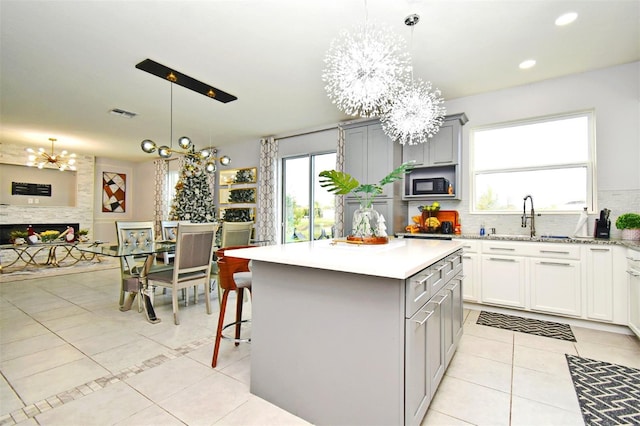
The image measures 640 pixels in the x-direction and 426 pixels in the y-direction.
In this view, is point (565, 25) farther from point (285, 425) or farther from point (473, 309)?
point (285, 425)

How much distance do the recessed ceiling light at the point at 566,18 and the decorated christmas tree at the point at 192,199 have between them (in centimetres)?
617

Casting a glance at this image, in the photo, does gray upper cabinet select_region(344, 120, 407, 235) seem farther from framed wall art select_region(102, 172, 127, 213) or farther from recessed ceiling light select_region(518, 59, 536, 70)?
framed wall art select_region(102, 172, 127, 213)

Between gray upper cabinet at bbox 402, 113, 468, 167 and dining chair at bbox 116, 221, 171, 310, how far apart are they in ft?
12.5

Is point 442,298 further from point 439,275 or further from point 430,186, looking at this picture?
point 430,186

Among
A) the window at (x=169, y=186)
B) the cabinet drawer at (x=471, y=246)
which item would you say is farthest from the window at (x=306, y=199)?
the window at (x=169, y=186)

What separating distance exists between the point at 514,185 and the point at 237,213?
18.6 feet

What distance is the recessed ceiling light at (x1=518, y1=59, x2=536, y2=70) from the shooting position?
3.32 meters

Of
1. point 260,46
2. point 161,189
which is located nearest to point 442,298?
point 260,46

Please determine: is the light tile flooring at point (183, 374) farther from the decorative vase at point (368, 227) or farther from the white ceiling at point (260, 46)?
the white ceiling at point (260, 46)

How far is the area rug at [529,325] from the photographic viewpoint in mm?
2977

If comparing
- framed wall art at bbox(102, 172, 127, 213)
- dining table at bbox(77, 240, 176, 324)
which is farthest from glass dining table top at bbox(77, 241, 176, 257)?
framed wall art at bbox(102, 172, 127, 213)

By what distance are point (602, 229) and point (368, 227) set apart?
293 centimetres

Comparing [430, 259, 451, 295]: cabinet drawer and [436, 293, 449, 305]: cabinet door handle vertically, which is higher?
[430, 259, 451, 295]: cabinet drawer

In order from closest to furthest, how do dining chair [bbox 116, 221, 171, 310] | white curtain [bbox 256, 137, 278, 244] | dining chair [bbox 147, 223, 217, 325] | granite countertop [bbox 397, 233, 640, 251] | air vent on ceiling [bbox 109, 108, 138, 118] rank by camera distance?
granite countertop [bbox 397, 233, 640, 251]
dining chair [bbox 147, 223, 217, 325]
dining chair [bbox 116, 221, 171, 310]
air vent on ceiling [bbox 109, 108, 138, 118]
white curtain [bbox 256, 137, 278, 244]
